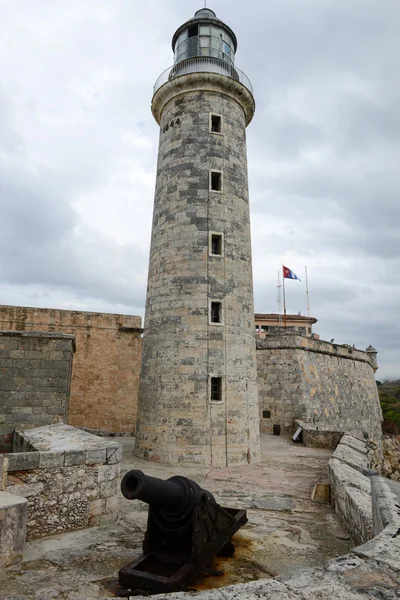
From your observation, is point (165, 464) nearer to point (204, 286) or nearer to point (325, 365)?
point (204, 286)

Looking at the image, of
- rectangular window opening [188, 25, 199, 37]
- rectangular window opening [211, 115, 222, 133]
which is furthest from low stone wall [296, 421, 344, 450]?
rectangular window opening [188, 25, 199, 37]

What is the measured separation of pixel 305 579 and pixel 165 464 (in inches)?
352

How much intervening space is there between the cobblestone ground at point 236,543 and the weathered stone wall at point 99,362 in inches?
371

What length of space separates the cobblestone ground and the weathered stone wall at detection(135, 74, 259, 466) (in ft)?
8.10

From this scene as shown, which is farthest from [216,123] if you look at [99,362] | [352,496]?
[352,496]

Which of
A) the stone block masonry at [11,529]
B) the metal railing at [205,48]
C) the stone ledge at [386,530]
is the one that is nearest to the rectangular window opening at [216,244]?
the metal railing at [205,48]

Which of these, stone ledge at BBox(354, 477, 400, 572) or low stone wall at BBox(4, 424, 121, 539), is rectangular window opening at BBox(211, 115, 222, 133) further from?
stone ledge at BBox(354, 477, 400, 572)

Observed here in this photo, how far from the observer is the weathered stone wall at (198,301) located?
11344mm

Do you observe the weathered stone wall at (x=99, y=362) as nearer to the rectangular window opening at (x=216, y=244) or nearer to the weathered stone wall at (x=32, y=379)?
the rectangular window opening at (x=216, y=244)

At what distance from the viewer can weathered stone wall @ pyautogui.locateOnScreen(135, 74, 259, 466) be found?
11.3 metres

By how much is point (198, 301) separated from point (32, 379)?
16.4 feet

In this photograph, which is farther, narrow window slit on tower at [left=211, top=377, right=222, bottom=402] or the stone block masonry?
narrow window slit on tower at [left=211, top=377, right=222, bottom=402]

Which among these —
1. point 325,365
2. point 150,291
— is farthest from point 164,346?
point 325,365

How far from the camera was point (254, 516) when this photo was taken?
256 inches
